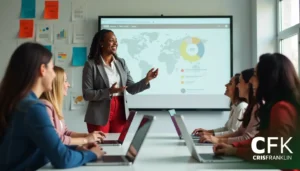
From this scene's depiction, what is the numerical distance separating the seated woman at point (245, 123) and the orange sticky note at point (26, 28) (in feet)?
8.79

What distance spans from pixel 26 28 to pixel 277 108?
340 cm

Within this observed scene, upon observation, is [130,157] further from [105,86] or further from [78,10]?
[78,10]

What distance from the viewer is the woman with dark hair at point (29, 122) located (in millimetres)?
1207

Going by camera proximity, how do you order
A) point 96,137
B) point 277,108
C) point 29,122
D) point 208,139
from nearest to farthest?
1. point 29,122
2. point 277,108
3. point 208,139
4. point 96,137

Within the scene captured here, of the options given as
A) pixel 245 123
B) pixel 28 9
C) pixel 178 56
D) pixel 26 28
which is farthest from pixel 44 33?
pixel 245 123

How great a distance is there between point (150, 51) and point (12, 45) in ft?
5.32

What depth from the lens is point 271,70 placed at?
146 cm

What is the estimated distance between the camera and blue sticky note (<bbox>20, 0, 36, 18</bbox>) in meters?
4.02

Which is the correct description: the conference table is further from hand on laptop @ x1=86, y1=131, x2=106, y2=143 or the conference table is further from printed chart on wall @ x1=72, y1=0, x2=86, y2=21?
printed chart on wall @ x1=72, y1=0, x2=86, y2=21

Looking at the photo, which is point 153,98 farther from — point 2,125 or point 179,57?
point 2,125

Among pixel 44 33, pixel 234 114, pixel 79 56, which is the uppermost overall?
pixel 44 33

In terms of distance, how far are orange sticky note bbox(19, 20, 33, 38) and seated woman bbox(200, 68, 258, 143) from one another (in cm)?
268

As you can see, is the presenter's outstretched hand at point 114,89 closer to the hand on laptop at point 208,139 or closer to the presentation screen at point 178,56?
the hand on laptop at point 208,139

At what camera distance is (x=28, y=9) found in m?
4.02
